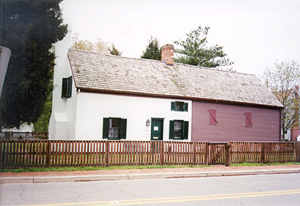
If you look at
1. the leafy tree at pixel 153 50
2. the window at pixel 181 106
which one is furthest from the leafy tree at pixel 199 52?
the window at pixel 181 106

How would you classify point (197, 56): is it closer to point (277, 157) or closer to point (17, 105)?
point (277, 157)

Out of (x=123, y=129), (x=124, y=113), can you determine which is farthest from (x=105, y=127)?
(x=124, y=113)

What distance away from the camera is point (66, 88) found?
18.0m

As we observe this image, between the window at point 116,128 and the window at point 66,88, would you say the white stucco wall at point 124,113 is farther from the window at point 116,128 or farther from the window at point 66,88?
the window at point 66,88

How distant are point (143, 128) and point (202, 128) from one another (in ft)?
15.0

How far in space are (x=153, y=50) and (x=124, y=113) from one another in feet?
73.4

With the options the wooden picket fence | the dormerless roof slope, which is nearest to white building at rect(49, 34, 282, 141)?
the dormerless roof slope

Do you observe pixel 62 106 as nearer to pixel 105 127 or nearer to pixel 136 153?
pixel 105 127

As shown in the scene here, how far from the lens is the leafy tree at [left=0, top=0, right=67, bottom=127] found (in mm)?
11465

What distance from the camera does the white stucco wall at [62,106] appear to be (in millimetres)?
16480

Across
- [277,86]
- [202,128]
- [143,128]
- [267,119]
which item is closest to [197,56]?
[277,86]

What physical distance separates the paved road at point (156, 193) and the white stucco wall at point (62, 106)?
329 inches

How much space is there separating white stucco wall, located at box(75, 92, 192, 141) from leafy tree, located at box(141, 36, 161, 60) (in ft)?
63.9

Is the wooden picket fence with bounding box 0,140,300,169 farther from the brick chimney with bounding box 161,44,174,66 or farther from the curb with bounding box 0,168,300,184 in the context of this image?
the brick chimney with bounding box 161,44,174,66
